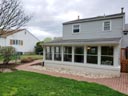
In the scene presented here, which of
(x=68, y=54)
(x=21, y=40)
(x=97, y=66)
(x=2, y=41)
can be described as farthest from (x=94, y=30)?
(x=21, y=40)

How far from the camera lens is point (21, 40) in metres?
39.2

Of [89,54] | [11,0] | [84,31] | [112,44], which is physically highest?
[11,0]

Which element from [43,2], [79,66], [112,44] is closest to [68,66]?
[79,66]

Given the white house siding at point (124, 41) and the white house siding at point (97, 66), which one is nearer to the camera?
the white house siding at point (97, 66)

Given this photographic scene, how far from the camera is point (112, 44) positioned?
14172 mm

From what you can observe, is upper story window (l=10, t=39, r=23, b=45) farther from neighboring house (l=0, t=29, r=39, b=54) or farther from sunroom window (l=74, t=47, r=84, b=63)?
sunroom window (l=74, t=47, r=84, b=63)

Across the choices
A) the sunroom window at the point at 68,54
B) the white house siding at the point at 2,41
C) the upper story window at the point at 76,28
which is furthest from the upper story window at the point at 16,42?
the sunroom window at the point at 68,54

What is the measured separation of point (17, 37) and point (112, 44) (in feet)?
94.9

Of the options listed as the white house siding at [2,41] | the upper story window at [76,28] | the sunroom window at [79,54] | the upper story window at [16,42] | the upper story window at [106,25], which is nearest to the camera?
the sunroom window at [79,54]

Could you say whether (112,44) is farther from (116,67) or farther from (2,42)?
(2,42)

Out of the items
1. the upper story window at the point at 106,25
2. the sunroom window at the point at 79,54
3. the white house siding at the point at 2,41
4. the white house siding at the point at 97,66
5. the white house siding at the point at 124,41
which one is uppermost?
the upper story window at the point at 106,25

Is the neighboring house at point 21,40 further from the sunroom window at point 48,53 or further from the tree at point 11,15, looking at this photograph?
the tree at point 11,15

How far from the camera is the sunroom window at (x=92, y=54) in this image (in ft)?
50.5

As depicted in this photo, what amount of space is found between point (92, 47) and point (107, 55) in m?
1.78
